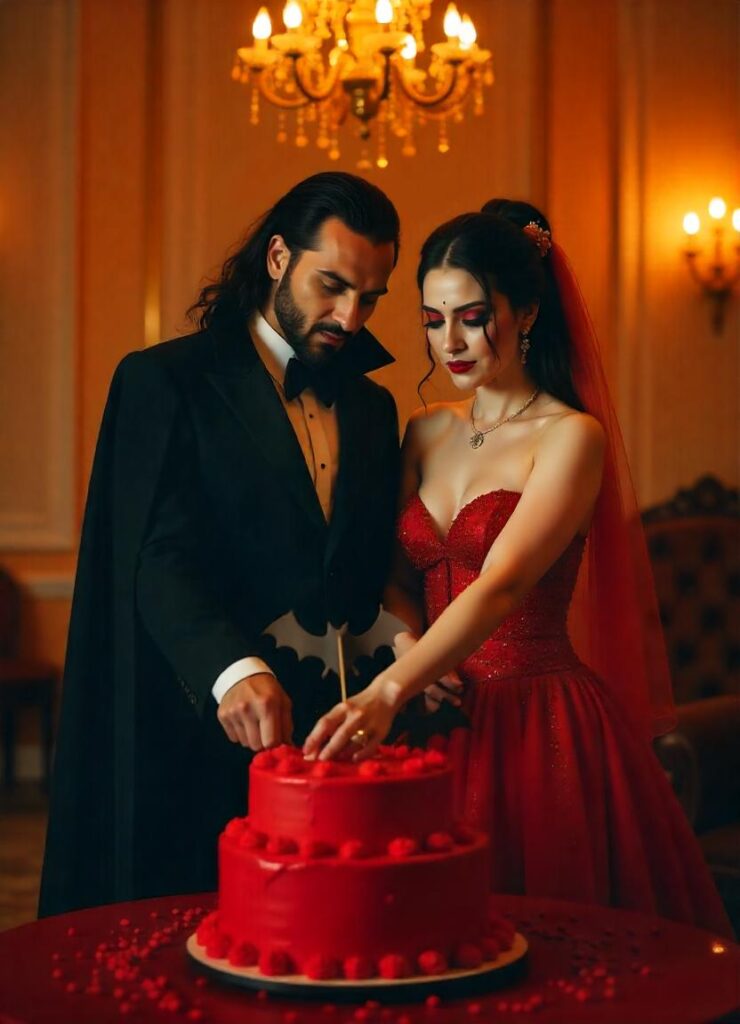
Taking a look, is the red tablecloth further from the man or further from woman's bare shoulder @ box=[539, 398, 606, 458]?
woman's bare shoulder @ box=[539, 398, 606, 458]

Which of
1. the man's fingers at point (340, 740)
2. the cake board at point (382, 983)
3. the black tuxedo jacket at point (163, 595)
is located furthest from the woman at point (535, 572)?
the cake board at point (382, 983)

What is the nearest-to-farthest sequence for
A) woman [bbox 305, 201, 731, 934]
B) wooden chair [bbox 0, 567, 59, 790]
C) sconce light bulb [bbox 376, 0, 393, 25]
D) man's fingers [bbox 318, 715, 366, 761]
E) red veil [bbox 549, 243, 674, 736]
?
man's fingers [bbox 318, 715, 366, 761] → woman [bbox 305, 201, 731, 934] → red veil [bbox 549, 243, 674, 736] → sconce light bulb [bbox 376, 0, 393, 25] → wooden chair [bbox 0, 567, 59, 790]

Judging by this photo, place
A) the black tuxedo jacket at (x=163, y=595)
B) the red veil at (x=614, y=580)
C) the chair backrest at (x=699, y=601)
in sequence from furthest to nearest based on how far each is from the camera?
the chair backrest at (x=699, y=601) → the red veil at (x=614, y=580) → the black tuxedo jacket at (x=163, y=595)

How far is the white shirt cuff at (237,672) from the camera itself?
1979mm

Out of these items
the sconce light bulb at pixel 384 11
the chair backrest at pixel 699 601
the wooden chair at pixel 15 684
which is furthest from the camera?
the wooden chair at pixel 15 684

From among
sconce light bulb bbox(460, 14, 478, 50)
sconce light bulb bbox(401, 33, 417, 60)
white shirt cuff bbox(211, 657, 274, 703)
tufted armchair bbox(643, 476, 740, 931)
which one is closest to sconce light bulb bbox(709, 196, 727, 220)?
tufted armchair bbox(643, 476, 740, 931)

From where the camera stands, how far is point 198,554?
7.30 ft

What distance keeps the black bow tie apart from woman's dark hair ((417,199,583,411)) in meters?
0.22

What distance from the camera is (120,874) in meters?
2.24

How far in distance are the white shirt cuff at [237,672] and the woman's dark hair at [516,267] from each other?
69cm

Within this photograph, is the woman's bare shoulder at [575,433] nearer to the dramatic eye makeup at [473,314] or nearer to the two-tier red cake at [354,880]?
the dramatic eye makeup at [473,314]

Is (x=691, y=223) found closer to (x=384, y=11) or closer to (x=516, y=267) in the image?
(x=384, y=11)

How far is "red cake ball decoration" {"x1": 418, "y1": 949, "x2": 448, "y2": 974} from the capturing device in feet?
5.07

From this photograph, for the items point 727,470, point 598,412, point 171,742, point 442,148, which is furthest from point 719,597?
point 171,742
